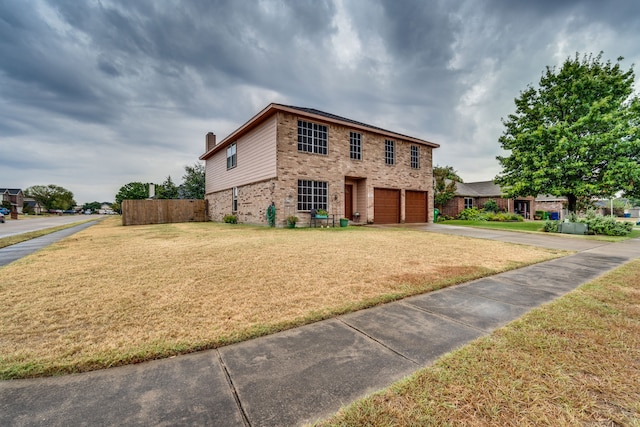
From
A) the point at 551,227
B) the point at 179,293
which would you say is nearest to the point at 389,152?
the point at 551,227

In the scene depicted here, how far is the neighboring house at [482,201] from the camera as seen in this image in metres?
27.8

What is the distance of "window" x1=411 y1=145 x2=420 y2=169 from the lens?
18469mm

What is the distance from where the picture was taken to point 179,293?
344cm

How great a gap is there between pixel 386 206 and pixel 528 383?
52.0 feet

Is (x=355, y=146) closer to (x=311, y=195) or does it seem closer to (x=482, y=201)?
(x=311, y=195)

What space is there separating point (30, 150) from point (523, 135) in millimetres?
45204

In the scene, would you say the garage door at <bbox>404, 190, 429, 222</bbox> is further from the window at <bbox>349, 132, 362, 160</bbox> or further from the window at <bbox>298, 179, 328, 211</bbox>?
the window at <bbox>298, 179, 328, 211</bbox>

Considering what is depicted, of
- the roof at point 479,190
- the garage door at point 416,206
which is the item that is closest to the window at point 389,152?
the garage door at point 416,206

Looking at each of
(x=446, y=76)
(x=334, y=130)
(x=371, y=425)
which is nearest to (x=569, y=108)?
(x=446, y=76)

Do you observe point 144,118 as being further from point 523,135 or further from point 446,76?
point 523,135

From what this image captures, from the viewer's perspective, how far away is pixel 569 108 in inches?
567

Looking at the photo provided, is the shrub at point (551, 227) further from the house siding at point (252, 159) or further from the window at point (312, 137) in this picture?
the house siding at point (252, 159)

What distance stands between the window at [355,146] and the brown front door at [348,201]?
1952 millimetres

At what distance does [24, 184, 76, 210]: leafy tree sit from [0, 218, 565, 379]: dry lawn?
8810 cm
